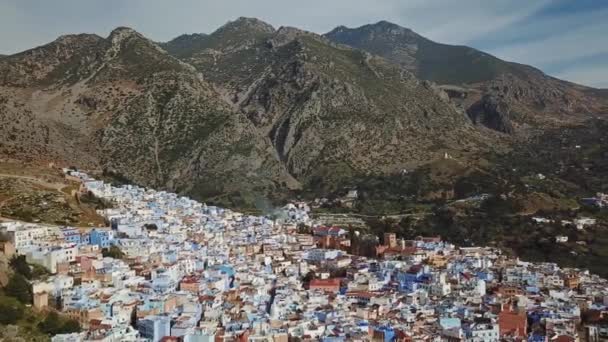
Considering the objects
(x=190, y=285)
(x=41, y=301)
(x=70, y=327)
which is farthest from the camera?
(x=190, y=285)

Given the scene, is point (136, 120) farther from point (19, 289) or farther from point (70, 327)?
point (70, 327)

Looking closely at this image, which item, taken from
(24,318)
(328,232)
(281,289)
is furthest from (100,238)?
(328,232)

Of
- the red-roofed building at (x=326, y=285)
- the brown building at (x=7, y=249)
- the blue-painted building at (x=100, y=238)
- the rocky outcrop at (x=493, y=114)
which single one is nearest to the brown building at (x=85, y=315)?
the brown building at (x=7, y=249)

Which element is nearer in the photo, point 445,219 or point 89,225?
point 89,225

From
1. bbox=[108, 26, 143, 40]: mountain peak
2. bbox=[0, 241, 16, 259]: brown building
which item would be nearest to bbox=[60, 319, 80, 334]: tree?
bbox=[0, 241, 16, 259]: brown building

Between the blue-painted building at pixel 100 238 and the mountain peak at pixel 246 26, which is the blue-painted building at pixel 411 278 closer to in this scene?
the blue-painted building at pixel 100 238

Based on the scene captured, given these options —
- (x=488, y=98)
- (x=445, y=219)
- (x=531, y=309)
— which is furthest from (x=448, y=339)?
(x=488, y=98)

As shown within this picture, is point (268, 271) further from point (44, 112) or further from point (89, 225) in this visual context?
point (44, 112)
